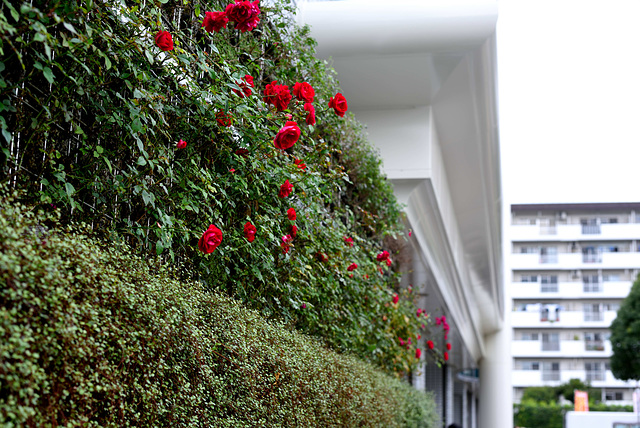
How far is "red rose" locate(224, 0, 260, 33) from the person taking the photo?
8.86 ft

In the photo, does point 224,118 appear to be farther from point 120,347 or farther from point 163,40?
point 120,347

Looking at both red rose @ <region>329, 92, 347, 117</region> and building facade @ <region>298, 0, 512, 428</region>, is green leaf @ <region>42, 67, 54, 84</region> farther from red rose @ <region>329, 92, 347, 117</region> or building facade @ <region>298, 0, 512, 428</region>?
building facade @ <region>298, 0, 512, 428</region>

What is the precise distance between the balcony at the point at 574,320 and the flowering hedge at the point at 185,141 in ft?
184

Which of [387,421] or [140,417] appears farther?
[387,421]

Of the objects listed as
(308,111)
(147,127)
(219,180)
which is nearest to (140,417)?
(147,127)

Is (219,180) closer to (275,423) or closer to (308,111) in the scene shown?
(308,111)

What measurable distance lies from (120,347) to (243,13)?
1495 mm

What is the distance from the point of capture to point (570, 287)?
58.8 m

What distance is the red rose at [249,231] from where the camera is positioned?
2.84 m

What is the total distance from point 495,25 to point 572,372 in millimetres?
55843

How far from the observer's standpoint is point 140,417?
1.85 meters

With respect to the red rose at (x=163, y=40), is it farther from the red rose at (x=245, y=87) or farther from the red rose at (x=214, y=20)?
the red rose at (x=245, y=87)

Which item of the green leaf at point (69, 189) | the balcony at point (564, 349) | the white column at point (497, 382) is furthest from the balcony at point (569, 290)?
the green leaf at point (69, 189)

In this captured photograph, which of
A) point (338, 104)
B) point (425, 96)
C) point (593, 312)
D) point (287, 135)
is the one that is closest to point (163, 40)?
point (287, 135)
